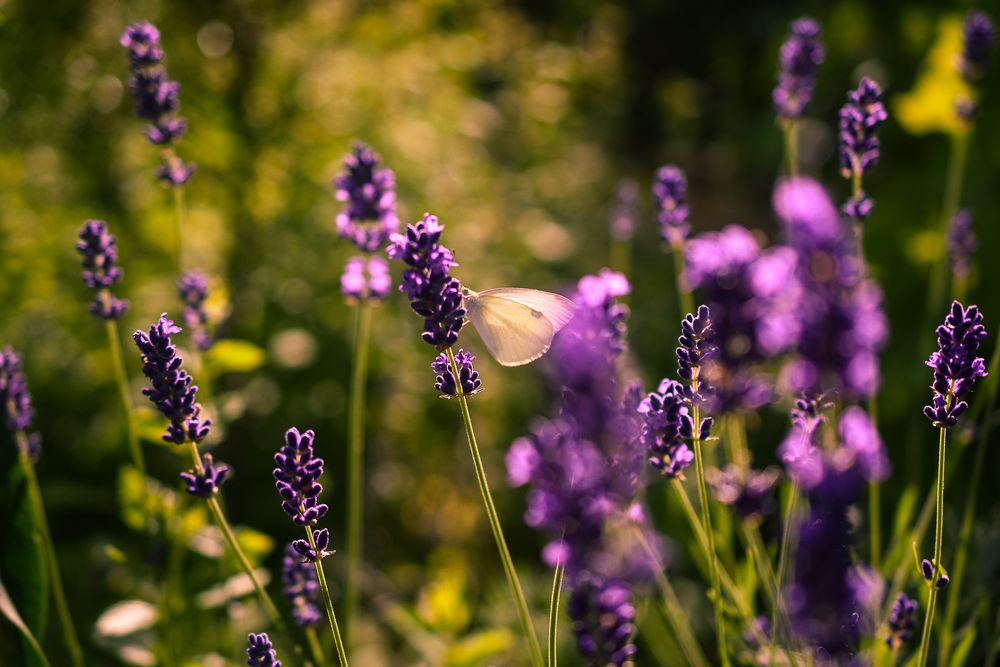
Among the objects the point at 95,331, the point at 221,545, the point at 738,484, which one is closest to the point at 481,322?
the point at 738,484

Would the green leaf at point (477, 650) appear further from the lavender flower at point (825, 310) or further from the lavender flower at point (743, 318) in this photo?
the lavender flower at point (825, 310)

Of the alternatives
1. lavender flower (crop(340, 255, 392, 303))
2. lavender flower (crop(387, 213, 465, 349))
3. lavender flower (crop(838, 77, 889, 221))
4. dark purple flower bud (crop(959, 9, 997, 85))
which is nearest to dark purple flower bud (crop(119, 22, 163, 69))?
lavender flower (crop(340, 255, 392, 303))

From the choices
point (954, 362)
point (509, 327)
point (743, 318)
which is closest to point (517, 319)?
point (509, 327)

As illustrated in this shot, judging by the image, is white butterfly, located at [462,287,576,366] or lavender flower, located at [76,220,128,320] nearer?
white butterfly, located at [462,287,576,366]

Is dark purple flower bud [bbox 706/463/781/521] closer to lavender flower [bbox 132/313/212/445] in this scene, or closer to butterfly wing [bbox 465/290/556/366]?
butterfly wing [bbox 465/290/556/366]

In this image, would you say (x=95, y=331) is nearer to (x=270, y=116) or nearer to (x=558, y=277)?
(x=270, y=116)

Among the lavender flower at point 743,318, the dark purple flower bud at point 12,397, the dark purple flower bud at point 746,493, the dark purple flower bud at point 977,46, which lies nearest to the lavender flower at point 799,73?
the dark purple flower bud at point 977,46

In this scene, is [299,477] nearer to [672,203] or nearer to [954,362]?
[954,362]
